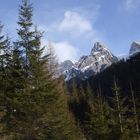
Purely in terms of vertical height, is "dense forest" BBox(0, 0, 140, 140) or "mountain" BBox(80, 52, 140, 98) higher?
"mountain" BBox(80, 52, 140, 98)

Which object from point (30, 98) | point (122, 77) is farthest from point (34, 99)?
point (122, 77)

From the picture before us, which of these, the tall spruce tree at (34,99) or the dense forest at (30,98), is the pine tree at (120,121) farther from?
the tall spruce tree at (34,99)

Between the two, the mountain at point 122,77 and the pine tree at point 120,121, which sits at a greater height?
the mountain at point 122,77

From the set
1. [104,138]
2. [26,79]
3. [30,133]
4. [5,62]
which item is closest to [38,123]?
[30,133]

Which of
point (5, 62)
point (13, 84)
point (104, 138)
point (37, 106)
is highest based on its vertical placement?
point (5, 62)

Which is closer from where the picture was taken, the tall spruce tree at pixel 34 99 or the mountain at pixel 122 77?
the tall spruce tree at pixel 34 99

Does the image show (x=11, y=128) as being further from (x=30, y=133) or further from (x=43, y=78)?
(x=43, y=78)

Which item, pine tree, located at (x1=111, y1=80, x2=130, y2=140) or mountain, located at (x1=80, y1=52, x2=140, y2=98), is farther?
mountain, located at (x1=80, y1=52, x2=140, y2=98)

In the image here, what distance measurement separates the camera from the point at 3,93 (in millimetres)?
37312

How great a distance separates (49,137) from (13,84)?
6.32 metres

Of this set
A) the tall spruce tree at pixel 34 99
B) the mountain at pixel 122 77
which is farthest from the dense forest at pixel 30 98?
the mountain at pixel 122 77

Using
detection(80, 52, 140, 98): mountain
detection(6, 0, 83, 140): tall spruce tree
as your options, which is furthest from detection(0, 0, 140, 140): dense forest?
detection(80, 52, 140, 98): mountain

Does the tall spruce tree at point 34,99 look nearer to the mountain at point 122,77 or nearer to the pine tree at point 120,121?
the pine tree at point 120,121

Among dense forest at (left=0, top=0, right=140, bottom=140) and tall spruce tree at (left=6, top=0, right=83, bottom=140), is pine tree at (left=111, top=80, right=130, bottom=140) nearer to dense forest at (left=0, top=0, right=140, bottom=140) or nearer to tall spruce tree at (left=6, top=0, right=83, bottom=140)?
dense forest at (left=0, top=0, right=140, bottom=140)
